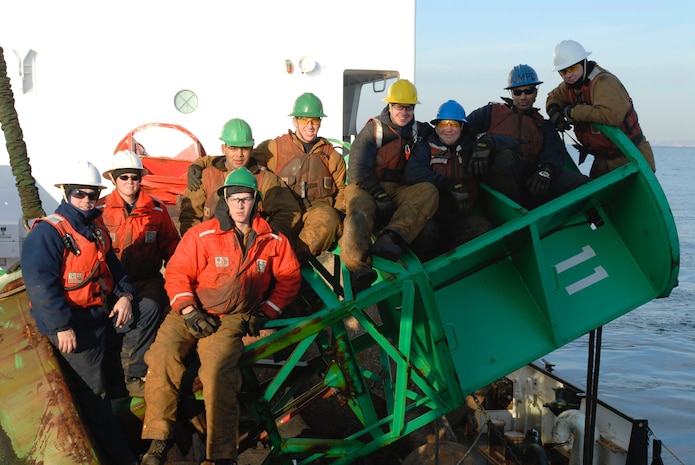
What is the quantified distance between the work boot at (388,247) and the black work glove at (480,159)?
2.83 feet

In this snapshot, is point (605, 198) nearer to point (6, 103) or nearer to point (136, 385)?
point (136, 385)

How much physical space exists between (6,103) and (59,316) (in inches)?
129

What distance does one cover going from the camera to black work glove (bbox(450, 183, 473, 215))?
202 inches

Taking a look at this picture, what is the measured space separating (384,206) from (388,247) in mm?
417

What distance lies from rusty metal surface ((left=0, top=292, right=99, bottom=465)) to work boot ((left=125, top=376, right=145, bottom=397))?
515 mm

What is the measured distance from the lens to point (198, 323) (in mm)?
4492

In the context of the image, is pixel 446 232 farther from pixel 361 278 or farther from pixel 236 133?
pixel 236 133

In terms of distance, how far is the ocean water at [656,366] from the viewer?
11.7 metres

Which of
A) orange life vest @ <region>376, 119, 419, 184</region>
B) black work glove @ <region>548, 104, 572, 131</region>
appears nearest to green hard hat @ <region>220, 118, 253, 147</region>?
orange life vest @ <region>376, 119, 419, 184</region>

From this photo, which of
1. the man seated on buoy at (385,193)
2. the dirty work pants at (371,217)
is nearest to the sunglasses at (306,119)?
the man seated on buoy at (385,193)

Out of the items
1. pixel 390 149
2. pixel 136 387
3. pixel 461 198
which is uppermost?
pixel 390 149

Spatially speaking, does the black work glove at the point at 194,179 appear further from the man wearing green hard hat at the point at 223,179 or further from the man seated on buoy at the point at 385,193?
the man seated on buoy at the point at 385,193

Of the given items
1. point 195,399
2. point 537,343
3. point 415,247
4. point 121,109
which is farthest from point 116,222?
point 121,109

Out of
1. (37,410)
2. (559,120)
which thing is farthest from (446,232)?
(37,410)
